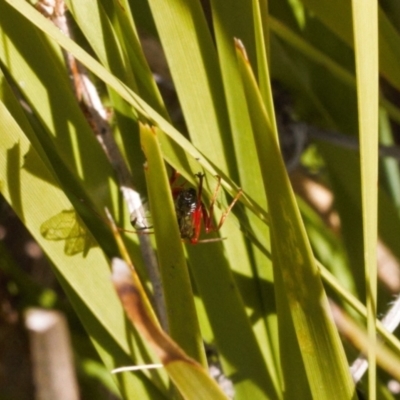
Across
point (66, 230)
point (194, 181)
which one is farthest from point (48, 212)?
point (194, 181)

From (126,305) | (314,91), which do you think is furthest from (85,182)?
(314,91)

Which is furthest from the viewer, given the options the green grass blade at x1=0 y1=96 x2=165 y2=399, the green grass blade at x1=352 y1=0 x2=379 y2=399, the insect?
the insect

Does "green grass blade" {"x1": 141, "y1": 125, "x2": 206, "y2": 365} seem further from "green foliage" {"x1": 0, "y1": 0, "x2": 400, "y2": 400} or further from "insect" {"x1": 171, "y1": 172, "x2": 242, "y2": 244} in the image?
"insect" {"x1": 171, "y1": 172, "x2": 242, "y2": 244}

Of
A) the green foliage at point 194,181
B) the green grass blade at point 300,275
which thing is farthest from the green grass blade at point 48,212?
the green grass blade at point 300,275

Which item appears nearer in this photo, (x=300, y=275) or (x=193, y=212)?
(x=300, y=275)

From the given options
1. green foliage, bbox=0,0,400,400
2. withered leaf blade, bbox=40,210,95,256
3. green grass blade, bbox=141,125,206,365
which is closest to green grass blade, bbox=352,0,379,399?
green foliage, bbox=0,0,400,400

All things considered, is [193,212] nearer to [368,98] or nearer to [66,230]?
[66,230]
